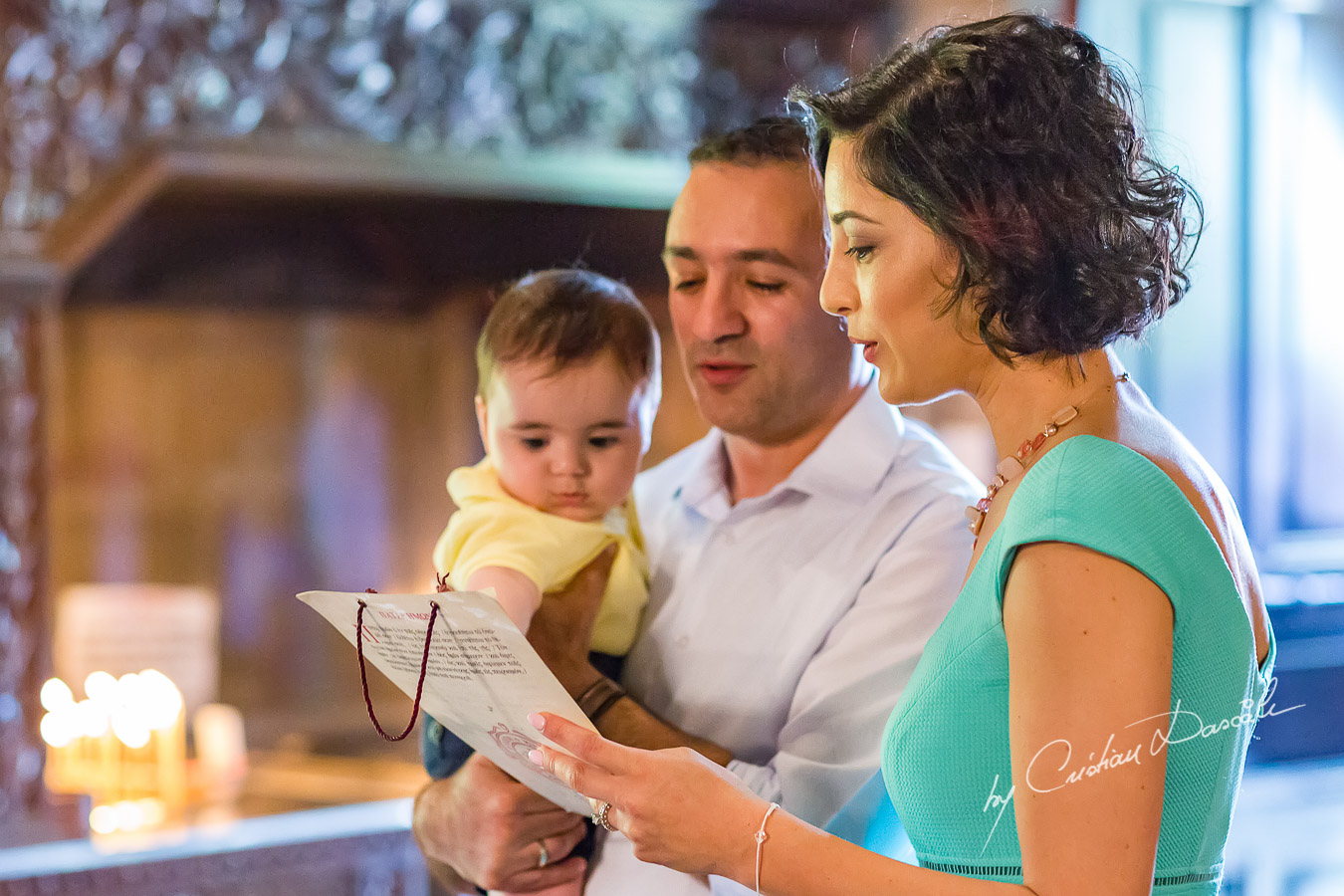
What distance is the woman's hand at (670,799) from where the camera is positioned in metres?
1.03

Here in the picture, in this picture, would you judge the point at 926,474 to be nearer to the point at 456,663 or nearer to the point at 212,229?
the point at 456,663

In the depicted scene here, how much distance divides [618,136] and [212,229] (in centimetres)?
146

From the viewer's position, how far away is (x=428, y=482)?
4.95 metres

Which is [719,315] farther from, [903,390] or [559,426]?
[903,390]

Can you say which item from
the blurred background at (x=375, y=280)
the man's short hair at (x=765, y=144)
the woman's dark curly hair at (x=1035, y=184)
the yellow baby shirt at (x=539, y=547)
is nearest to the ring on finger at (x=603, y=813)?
the yellow baby shirt at (x=539, y=547)

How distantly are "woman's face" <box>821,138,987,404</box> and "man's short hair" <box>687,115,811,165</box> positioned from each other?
15.2 inches

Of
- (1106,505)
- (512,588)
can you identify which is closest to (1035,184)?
(1106,505)

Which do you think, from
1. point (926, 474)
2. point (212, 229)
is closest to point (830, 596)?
point (926, 474)

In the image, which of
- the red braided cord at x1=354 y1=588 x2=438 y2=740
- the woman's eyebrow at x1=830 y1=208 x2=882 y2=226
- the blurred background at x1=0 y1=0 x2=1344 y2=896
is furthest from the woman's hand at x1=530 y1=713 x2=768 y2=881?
the blurred background at x1=0 y1=0 x2=1344 y2=896

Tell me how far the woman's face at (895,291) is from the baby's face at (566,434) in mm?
402

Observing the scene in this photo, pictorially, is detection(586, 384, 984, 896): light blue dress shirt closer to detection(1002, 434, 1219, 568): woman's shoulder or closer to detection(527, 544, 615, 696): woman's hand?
detection(527, 544, 615, 696): woman's hand

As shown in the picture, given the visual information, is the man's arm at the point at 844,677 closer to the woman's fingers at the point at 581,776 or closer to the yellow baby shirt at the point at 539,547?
the yellow baby shirt at the point at 539,547

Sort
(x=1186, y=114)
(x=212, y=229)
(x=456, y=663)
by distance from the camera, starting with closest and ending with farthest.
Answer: (x=456, y=663) < (x=1186, y=114) < (x=212, y=229)

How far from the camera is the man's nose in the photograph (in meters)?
1.48
